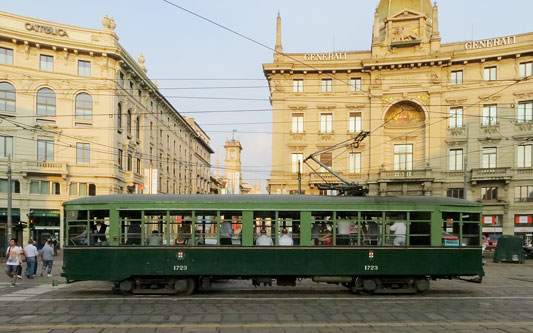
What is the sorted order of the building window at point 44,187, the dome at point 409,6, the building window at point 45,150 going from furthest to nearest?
the dome at point 409,6
the building window at point 45,150
the building window at point 44,187

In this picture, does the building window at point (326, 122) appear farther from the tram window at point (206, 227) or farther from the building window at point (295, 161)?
the tram window at point (206, 227)

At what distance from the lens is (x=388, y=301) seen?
462 inches

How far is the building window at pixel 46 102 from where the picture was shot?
35.1 metres

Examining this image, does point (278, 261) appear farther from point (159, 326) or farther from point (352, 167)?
point (352, 167)

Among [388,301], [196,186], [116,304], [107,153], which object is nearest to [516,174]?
[388,301]

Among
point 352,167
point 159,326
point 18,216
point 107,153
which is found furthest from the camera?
point 352,167

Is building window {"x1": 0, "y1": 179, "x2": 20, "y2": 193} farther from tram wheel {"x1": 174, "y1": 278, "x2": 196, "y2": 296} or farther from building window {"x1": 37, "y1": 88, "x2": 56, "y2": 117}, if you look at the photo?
tram wheel {"x1": 174, "y1": 278, "x2": 196, "y2": 296}

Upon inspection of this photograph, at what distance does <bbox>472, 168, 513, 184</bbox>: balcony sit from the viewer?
35719 mm

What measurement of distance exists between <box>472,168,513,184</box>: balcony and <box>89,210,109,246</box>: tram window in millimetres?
31484

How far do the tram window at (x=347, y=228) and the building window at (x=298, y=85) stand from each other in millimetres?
28073

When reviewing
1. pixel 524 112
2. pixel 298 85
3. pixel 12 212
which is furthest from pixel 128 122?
pixel 524 112

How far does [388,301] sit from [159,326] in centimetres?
587

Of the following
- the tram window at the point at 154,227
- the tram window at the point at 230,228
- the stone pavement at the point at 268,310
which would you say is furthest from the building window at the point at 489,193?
the tram window at the point at 154,227

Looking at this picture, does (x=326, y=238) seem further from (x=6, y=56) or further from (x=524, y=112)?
(x=6, y=56)
